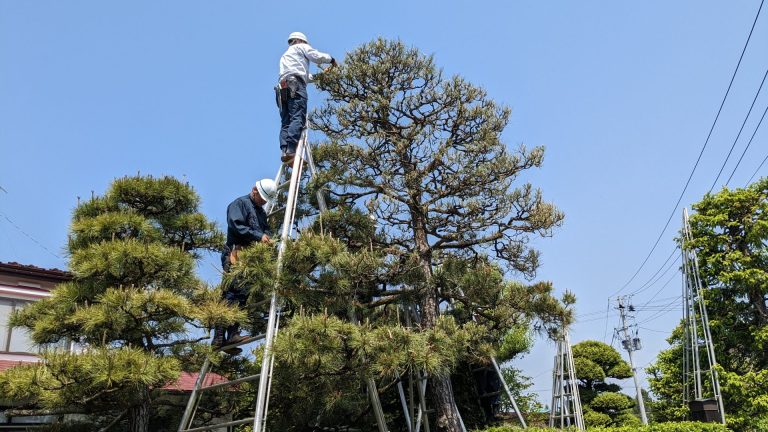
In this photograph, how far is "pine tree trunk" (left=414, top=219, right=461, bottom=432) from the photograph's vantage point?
554 centimetres

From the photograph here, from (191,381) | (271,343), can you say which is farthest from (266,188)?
(191,381)

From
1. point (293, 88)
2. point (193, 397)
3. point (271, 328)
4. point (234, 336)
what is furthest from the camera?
point (293, 88)

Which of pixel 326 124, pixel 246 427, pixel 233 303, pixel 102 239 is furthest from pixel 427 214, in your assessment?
pixel 246 427

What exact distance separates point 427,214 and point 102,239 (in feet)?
10.5

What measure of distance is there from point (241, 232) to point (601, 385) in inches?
486

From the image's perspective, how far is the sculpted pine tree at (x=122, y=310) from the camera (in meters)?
4.11

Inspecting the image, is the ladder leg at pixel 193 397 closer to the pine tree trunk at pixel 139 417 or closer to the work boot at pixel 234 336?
the work boot at pixel 234 336

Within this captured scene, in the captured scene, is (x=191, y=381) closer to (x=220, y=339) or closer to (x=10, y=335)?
(x=10, y=335)

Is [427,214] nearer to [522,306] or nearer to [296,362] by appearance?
[522,306]

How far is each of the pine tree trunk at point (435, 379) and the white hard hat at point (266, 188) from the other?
1590 millimetres

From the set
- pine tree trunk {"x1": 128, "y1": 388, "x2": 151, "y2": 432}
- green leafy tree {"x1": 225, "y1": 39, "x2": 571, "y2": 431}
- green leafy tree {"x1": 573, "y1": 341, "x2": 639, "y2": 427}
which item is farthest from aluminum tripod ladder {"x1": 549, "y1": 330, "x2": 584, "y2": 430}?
green leafy tree {"x1": 573, "y1": 341, "x2": 639, "y2": 427}

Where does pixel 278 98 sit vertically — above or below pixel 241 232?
above

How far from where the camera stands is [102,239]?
539cm

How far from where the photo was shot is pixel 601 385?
1461cm
